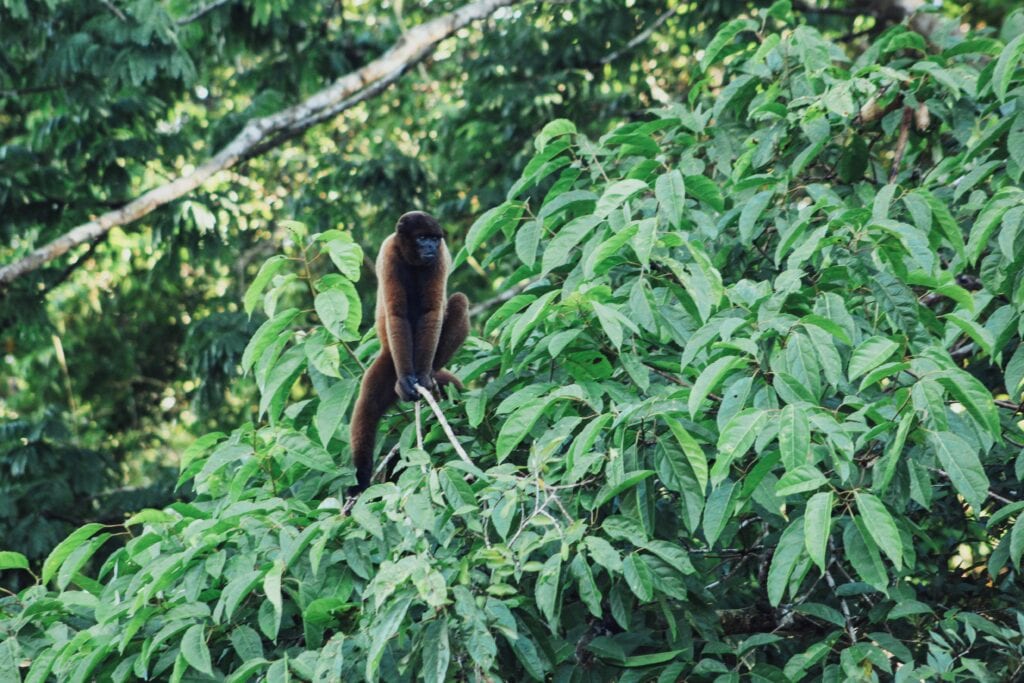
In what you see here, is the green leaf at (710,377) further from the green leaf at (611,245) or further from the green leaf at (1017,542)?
the green leaf at (1017,542)

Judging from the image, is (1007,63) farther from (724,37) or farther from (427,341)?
(427,341)

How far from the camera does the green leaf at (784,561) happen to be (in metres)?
2.90

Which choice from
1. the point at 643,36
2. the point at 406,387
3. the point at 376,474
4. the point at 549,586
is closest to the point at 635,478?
the point at 549,586

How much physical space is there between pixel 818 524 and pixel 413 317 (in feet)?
9.64

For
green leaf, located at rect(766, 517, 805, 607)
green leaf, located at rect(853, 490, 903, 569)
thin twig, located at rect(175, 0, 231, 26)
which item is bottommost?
Result: green leaf, located at rect(766, 517, 805, 607)

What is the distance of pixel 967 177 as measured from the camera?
4227mm

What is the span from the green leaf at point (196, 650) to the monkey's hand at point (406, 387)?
5.54ft

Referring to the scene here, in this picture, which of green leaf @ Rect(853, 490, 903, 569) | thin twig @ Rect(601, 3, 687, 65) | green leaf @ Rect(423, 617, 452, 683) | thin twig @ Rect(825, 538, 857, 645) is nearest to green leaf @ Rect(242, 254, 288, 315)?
green leaf @ Rect(423, 617, 452, 683)

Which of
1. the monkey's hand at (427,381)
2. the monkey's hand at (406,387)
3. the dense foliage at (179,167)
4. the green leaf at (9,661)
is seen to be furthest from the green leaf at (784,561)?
the dense foliage at (179,167)

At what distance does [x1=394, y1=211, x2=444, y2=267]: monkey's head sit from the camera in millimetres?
5234

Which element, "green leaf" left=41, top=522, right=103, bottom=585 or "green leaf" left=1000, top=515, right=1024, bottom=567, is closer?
"green leaf" left=1000, top=515, right=1024, bottom=567

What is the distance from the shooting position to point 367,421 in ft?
14.8

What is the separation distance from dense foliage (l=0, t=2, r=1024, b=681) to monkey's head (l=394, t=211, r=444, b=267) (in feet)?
3.40

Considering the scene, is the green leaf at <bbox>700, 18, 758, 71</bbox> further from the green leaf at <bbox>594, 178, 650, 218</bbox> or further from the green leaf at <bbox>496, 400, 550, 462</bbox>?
the green leaf at <bbox>496, 400, 550, 462</bbox>
